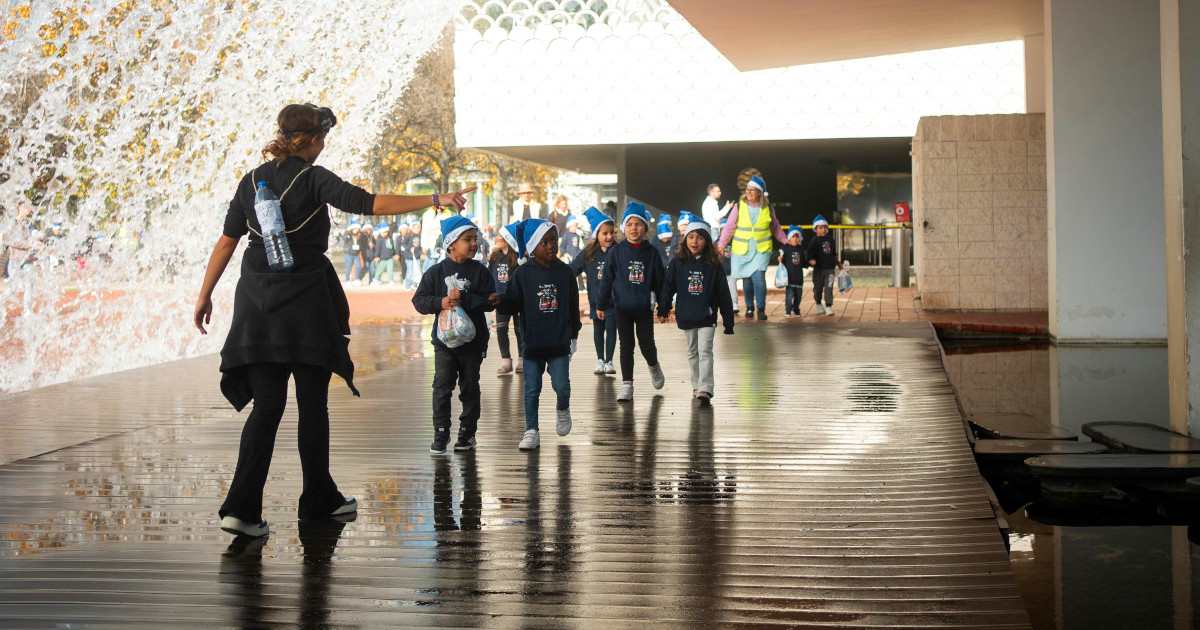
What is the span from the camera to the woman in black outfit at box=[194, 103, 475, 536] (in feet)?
15.1

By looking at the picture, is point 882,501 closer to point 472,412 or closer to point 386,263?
point 472,412

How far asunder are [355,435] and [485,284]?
1.36m

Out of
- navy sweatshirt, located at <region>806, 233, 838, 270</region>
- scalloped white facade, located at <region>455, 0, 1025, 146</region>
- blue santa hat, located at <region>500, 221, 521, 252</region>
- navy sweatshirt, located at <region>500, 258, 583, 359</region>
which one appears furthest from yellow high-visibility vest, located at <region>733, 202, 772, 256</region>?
scalloped white facade, located at <region>455, 0, 1025, 146</region>

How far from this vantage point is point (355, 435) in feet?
23.7

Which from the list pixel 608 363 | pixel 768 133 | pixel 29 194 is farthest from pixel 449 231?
pixel 768 133

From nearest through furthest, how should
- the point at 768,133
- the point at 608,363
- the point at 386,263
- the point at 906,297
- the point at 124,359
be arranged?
the point at 608,363
the point at 124,359
the point at 906,297
the point at 768,133
the point at 386,263

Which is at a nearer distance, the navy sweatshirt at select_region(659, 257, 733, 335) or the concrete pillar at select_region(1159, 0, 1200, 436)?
the concrete pillar at select_region(1159, 0, 1200, 436)

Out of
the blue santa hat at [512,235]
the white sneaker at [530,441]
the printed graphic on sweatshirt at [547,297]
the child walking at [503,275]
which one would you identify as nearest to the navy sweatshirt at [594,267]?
the child walking at [503,275]

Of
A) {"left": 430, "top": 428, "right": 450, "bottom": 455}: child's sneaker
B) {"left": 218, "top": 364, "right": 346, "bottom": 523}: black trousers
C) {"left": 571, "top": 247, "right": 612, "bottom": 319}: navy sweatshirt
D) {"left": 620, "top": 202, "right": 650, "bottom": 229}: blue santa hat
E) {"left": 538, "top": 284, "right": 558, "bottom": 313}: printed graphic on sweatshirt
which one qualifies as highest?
{"left": 620, "top": 202, "right": 650, "bottom": 229}: blue santa hat

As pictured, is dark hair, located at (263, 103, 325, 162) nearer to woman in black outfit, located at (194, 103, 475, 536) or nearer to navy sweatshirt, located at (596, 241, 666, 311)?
woman in black outfit, located at (194, 103, 475, 536)

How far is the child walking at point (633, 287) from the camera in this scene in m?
8.73

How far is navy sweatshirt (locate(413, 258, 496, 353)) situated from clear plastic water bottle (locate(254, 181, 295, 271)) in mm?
1898

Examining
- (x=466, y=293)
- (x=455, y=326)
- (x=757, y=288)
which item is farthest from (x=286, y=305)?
(x=757, y=288)

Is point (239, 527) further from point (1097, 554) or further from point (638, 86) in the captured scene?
point (638, 86)
